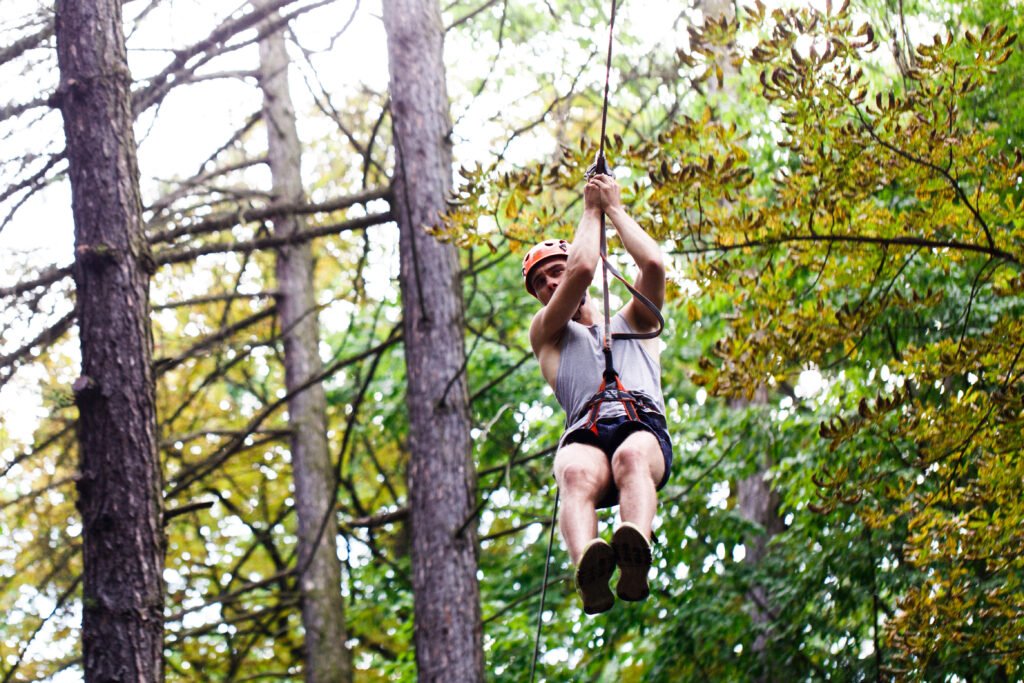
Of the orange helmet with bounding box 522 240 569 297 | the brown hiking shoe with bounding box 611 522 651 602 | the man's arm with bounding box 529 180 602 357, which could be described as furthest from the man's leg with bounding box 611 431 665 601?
the orange helmet with bounding box 522 240 569 297

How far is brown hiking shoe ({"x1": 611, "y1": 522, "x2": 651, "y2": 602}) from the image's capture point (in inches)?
150

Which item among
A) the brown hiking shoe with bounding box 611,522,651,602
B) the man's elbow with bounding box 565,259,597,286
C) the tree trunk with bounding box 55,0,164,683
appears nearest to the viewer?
the brown hiking shoe with bounding box 611,522,651,602

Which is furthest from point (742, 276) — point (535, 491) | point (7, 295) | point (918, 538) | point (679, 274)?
point (535, 491)

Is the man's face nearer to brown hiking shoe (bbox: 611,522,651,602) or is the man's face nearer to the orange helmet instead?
the orange helmet

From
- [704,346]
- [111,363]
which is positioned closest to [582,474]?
[111,363]

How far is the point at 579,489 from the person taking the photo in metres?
4.13

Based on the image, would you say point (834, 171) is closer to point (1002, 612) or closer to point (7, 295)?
point (1002, 612)

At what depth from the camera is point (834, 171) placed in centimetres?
Answer: 561

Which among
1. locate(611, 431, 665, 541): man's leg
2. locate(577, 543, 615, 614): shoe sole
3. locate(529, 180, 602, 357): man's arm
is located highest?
locate(529, 180, 602, 357): man's arm

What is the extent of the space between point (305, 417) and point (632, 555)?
730 centimetres

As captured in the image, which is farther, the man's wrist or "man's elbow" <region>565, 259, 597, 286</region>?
the man's wrist

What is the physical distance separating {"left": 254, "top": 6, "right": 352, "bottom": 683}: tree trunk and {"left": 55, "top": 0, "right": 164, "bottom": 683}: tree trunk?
11.4 ft

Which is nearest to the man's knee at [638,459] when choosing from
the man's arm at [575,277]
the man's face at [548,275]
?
the man's arm at [575,277]

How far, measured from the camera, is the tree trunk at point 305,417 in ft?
32.7
